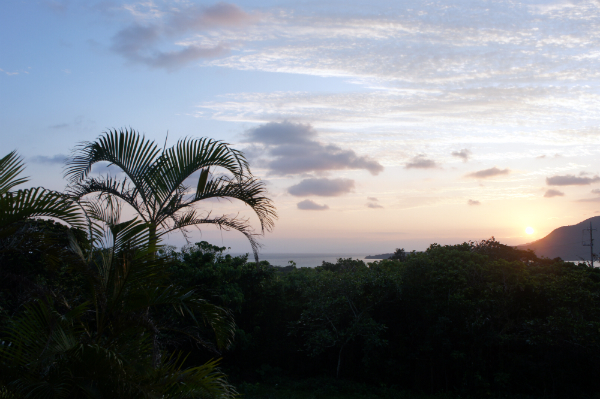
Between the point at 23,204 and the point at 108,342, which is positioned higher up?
the point at 23,204

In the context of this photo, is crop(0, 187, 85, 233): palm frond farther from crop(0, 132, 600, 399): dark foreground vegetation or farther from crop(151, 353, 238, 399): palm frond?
crop(151, 353, 238, 399): palm frond

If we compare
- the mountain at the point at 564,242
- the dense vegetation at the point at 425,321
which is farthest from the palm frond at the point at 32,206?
the mountain at the point at 564,242

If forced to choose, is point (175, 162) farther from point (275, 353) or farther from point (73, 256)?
point (275, 353)

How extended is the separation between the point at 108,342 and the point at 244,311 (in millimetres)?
8736

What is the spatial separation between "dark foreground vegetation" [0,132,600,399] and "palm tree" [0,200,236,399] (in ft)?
0.04

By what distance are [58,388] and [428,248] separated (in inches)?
409

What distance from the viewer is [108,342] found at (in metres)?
3.20

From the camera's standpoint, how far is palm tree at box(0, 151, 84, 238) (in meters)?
3.04

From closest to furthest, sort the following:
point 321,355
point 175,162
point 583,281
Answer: point 175,162
point 583,281
point 321,355

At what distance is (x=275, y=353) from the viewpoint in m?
11.4

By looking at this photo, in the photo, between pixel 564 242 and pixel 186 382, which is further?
pixel 564 242

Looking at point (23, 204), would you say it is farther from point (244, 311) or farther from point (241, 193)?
point (244, 311)

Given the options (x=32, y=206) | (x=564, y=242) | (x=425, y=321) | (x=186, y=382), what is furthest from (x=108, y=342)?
(x=564, y=242)

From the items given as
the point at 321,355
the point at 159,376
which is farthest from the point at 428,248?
the point at 159,376
